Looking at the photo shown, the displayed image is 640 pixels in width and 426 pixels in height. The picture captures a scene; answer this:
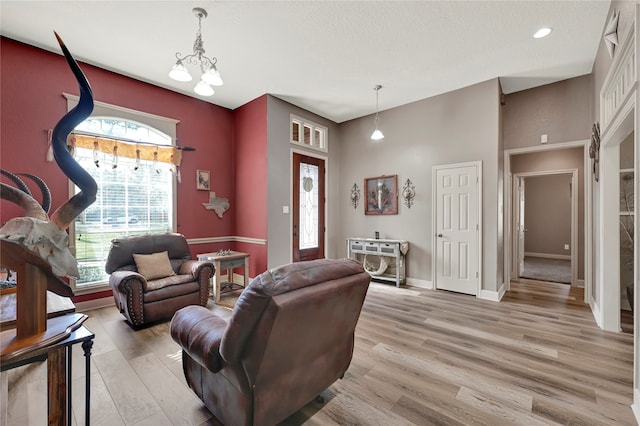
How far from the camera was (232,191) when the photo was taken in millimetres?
5176

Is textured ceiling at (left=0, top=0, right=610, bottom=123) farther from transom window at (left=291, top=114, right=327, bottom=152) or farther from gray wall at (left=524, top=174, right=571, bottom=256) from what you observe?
gray wall at (left=524, top=174, right=571, bottom=256)

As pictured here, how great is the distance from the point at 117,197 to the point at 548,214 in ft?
33.6

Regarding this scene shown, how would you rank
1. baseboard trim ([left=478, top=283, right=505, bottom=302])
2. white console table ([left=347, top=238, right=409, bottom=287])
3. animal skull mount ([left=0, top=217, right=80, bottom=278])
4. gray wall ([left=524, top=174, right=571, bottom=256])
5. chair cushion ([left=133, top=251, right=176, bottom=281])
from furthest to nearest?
gray wall ([left=524, top=174, right=571, bottom=256]) → white console table ([left=347, top=238, right=409, bottom=287]) → baseboard trim ([left=478, top=283, right=505, bottom=302]) → chair cushion ([left=133, top=251, right=176, bottom=281]) → animal skull mount ([left=0, top=217, right=80, bottom=278])

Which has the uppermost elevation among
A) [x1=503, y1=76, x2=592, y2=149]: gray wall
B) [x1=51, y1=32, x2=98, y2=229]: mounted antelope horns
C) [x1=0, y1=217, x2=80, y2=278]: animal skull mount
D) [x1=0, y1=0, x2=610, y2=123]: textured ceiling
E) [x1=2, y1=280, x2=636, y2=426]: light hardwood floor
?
[x1=0, y1=0, x2=610, y2=123]: textured ceiling

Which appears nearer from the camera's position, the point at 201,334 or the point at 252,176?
the point at 201,334

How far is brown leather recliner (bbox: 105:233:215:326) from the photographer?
9.73 feet

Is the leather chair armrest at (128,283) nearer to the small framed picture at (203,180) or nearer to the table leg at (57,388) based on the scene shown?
the table leg at (57,388)

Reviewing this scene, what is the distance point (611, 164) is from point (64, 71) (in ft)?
21.5

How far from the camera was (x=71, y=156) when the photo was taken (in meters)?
1.12

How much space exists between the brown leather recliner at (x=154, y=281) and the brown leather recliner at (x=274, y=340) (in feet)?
5.08

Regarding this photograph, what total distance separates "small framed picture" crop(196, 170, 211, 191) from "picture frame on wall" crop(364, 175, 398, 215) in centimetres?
299

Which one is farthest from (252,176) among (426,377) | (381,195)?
(426,377)

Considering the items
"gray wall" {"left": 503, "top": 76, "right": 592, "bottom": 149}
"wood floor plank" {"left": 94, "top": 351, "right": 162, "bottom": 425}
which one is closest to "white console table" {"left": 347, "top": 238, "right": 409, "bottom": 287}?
"gray wall" {"left": 503, "top": 76, "right": 592, "bottom": 149}

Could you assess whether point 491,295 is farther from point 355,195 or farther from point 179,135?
point 179,135
